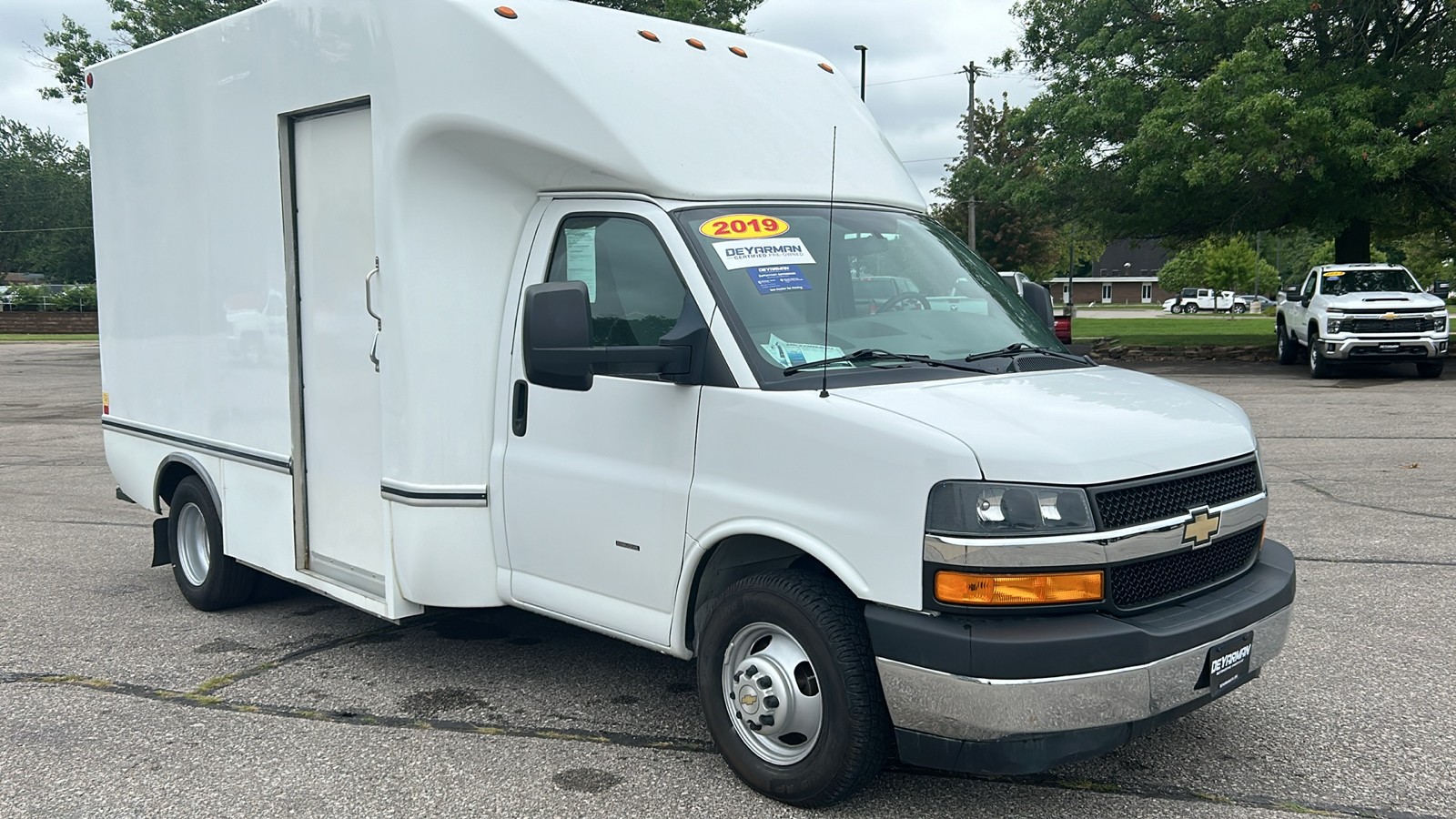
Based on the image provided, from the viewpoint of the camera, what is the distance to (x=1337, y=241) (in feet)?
84.0

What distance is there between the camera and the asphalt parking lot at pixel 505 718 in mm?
4055

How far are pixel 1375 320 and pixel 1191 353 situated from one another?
6.26 m

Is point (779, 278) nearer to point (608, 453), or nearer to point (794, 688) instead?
point (608, 453)

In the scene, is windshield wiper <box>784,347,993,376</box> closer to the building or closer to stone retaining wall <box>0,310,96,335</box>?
stone retaining wall <box>0,310,96,335</box>

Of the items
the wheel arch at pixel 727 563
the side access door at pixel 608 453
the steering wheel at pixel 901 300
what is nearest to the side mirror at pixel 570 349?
the side access door at pixel 608 453

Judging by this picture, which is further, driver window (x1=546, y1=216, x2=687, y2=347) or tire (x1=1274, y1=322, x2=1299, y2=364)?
tire (x1=1274, y1=322, x2=1299, y2=364)

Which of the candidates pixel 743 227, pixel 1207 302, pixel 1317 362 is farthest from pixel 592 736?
pixel 1207 302

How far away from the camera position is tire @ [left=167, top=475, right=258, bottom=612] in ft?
21.1

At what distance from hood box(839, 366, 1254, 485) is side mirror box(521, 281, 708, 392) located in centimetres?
63

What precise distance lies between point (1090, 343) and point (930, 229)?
24.4 metres

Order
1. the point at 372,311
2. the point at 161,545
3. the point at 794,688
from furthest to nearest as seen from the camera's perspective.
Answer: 1. the point at 161,545
2. the point at 372,311
3. the point at 794,688

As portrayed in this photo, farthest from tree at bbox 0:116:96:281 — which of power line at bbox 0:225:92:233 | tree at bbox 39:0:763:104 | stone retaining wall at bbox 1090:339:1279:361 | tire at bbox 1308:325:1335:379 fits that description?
tire at bbox 1308:325:1335:379

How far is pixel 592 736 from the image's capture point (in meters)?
4.63

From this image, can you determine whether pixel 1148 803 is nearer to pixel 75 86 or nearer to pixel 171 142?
pixel 171 142
